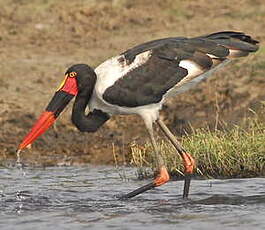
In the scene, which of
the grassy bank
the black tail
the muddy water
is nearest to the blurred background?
the grassy bank

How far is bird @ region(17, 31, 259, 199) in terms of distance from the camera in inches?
313

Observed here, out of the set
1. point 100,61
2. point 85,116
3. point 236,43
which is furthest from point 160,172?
point 100,61

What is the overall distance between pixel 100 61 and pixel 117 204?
481 centimetres

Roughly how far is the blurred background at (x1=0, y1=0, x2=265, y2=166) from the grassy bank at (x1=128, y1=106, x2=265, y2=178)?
0.45 metres

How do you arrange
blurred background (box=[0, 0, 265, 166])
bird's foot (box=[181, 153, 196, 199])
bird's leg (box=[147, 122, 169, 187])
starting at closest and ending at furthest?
bird's leg (box=[147, 122, 169, 187]) < bird's foot (box=[181, 153, 196, 199]) < blurred background (box=[0, 0, 265, 166])

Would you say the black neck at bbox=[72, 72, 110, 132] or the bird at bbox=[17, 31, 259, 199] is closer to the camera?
the bird at bbox=[17, 31, 259, 199]

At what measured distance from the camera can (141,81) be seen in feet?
26.2

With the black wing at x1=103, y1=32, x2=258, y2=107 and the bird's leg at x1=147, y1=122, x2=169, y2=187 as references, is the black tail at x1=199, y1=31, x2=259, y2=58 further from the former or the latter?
the bird's leg at x1=147, y1=122, x2=169, y2=187

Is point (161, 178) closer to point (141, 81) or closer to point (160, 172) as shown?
point (160, 172)

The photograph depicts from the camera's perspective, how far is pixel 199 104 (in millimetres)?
11383

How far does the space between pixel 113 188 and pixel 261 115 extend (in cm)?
189

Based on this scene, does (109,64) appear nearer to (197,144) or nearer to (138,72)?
(138,72)

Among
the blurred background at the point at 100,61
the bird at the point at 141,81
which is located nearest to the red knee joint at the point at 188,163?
the bird at the point at 141,81

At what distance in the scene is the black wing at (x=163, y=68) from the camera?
7.93 metres
